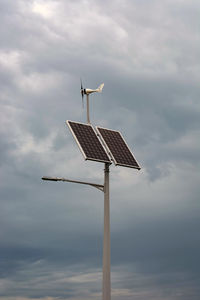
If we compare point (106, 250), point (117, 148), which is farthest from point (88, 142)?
point (106, 250)

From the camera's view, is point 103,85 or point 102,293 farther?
point 103,85

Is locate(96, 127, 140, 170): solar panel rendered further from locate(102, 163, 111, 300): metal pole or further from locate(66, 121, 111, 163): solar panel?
locate(102, 163, 111, 300): metal pole

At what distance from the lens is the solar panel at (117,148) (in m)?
43.1

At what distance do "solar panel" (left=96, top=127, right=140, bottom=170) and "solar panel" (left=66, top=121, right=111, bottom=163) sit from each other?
972 mm

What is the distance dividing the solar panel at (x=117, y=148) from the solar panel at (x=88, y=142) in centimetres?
97

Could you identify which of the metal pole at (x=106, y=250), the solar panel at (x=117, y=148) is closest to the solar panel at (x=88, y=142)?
the solar panel at (x=117, y=148)

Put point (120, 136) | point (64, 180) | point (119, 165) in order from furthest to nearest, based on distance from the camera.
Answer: point (120, 136)
point (119, 165)
point (64, 180)

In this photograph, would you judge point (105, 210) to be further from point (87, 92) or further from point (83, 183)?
point (87, 92)

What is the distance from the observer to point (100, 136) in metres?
44.5

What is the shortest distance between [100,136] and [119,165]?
3.53 m

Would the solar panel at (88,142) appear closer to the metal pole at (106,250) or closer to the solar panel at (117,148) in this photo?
the solar panel at (117,148)

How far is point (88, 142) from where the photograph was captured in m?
42.2

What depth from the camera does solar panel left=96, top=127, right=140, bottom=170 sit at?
141 feet

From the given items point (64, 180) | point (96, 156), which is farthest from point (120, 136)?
point (64, 180)
